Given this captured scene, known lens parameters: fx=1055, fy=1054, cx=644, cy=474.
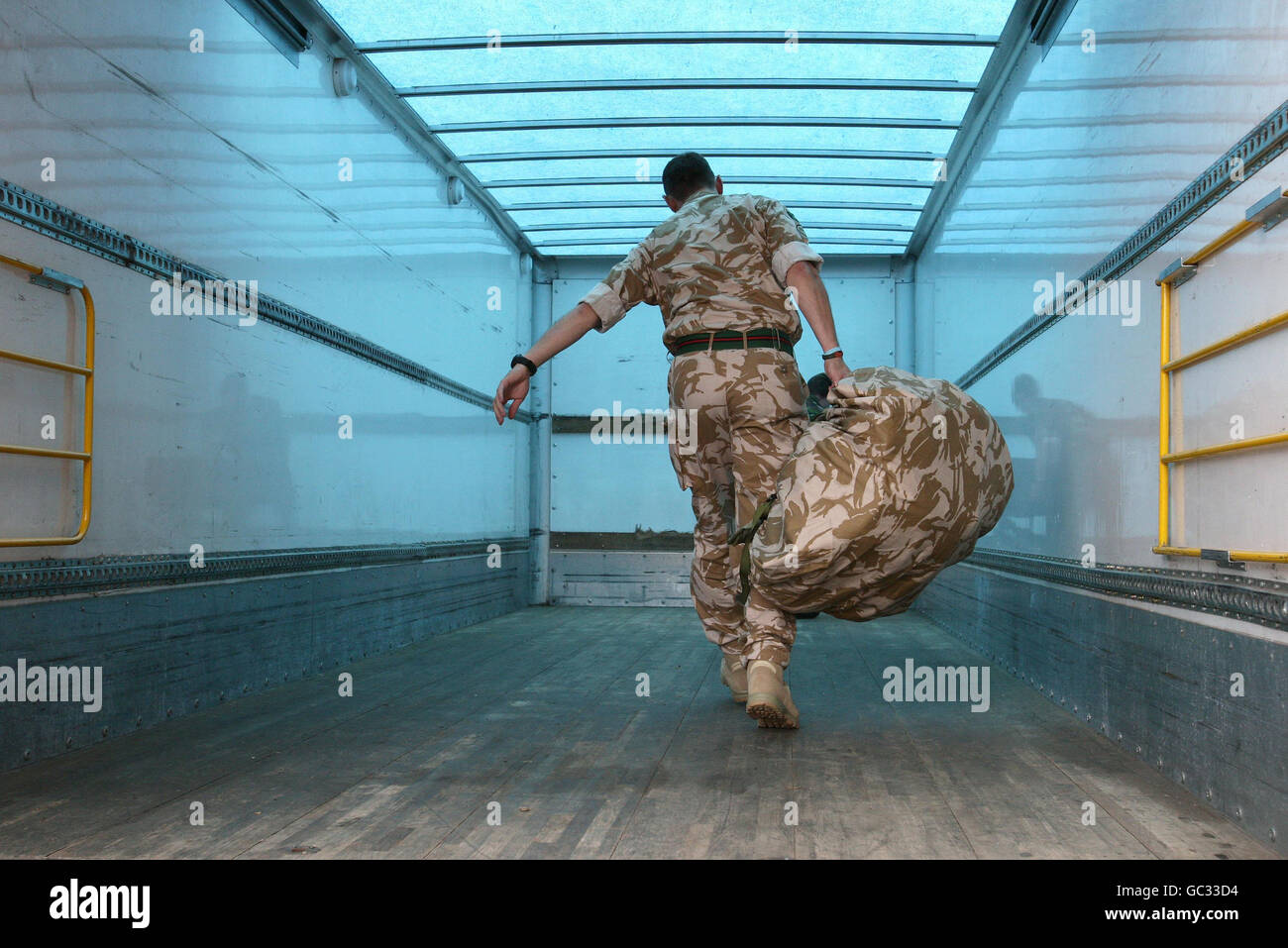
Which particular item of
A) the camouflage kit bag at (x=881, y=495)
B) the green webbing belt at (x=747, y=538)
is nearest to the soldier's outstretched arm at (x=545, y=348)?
the green webbing belt at (x=747, y=538)

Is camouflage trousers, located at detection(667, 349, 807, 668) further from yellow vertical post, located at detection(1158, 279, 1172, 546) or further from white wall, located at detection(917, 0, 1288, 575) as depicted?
yellow vertical post, located at detection(1158, 279, 1172, 546)

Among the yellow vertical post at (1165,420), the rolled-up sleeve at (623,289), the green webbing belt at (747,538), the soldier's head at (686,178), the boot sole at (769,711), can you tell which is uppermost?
the soldier's head at (686,178)

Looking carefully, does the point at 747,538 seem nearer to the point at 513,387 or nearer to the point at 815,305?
the point at 815,305

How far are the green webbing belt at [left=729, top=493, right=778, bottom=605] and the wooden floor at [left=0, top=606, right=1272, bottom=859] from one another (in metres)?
0.49


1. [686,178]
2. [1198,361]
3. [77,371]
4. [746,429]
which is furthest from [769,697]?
[77,371]

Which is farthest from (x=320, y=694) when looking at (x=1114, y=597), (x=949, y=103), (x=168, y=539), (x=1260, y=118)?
(x=949, y=103)

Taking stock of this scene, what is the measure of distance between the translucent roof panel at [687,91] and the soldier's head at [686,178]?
0.90 metres

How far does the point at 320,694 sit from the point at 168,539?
947 mm

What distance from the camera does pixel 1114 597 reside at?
10.5ft

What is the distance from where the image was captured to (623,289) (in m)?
3.94

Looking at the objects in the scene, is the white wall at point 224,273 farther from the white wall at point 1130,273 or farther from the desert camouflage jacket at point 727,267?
the white wall at point 1130,273

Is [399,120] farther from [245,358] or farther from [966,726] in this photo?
[966,726]

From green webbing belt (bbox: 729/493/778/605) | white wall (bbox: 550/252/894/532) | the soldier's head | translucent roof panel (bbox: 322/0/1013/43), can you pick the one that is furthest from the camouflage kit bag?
white wall (bbox: 550/252/894/532)

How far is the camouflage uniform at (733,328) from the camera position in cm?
361
